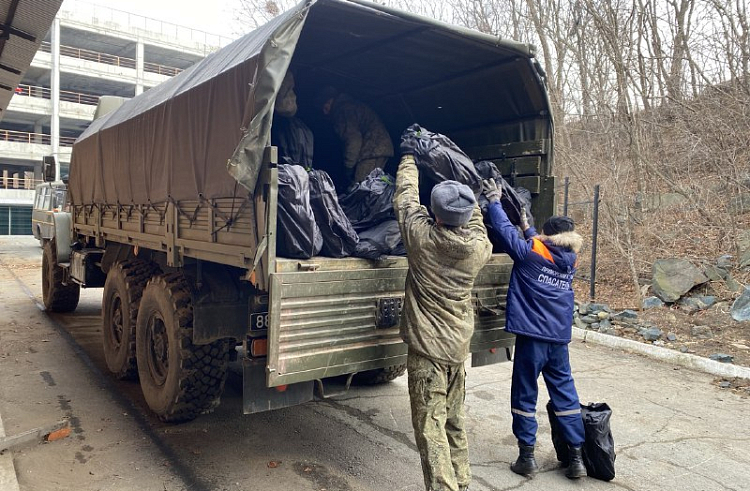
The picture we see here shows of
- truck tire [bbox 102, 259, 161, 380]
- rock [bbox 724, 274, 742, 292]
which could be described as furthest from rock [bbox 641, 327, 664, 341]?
truck tire [bbox 102, 259, 161, 380]

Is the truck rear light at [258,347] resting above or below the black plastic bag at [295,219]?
below

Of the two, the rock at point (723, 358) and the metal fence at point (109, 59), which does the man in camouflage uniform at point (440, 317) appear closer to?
the rock at point (723, 358)

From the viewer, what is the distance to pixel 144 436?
4.12 meters

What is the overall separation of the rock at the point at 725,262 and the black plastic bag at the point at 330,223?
24.5 ft

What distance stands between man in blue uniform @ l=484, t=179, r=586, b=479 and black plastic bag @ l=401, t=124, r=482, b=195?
26 centimetres

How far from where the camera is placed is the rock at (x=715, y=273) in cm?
836

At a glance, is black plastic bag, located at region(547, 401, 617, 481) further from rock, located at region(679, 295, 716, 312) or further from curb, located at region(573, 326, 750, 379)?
rock, located at region(679, 295, 716, 312)

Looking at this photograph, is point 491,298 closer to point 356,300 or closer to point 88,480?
point 356,300

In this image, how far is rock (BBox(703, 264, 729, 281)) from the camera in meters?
8.36

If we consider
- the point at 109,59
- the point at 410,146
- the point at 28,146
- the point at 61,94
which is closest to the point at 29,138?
the point at 28,146

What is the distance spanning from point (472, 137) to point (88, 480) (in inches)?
157

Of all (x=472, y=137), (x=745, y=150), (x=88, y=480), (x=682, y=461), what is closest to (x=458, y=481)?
(x=682, y=461)

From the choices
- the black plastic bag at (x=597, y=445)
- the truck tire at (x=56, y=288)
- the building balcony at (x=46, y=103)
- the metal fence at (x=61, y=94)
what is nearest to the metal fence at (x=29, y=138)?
the building balcony at (x=46, y=103)

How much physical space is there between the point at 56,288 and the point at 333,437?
6088 millimetres
